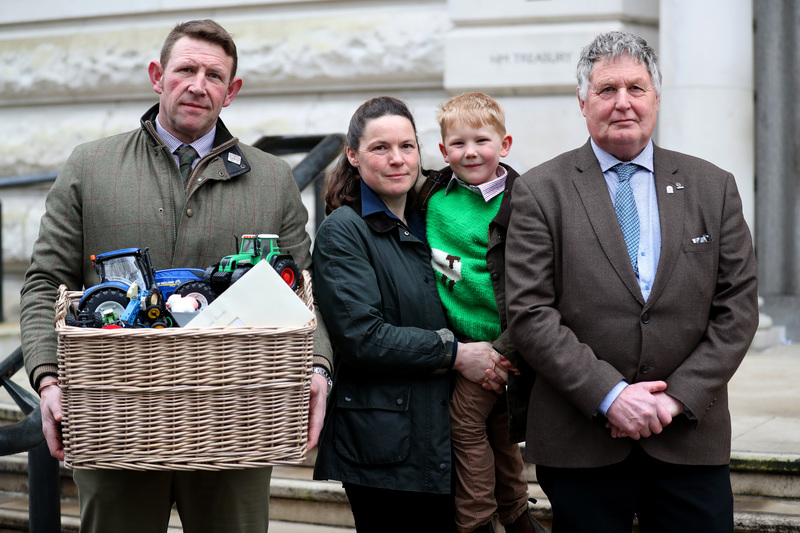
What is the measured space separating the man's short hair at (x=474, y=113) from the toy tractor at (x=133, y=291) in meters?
0.85

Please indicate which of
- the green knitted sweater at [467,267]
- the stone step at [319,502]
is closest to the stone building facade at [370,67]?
the stone step at [319,502]

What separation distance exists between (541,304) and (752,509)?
1.44 meters

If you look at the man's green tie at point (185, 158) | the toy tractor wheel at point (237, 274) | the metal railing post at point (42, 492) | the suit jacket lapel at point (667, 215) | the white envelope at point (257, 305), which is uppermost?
the man's green tie at point (185, 158)

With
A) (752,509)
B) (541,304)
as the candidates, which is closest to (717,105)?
(752,509)

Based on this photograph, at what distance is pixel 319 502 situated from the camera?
356 centimetres

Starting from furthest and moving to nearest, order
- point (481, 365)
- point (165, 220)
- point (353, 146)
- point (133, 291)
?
point (353, 146) < point (481, 365) < point (165, 220) < point (133, 291)

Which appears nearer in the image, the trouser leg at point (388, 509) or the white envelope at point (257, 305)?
the white envelope at point (257, 305)

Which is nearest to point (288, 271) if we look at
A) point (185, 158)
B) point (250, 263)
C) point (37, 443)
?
point (250, 263)

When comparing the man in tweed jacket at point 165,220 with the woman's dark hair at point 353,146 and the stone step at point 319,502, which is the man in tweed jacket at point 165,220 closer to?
the woman's dark hair at point 353,146

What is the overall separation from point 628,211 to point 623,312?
0.84 ft

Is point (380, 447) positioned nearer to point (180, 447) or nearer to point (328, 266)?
point (328, 266)

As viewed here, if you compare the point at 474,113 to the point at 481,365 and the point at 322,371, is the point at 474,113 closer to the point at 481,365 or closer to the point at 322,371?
the point at 481,365

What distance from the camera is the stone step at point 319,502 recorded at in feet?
10.1

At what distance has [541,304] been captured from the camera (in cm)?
222
